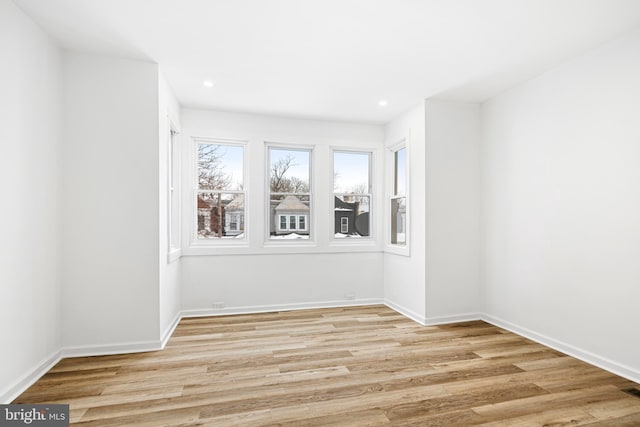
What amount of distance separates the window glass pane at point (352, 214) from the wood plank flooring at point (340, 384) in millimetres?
1748

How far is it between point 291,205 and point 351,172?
3.55ft

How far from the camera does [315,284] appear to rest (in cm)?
470

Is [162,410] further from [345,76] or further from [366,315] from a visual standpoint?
[345,76]

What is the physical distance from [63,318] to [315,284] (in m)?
2.86

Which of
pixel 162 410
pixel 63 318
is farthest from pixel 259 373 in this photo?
pixel 63 318

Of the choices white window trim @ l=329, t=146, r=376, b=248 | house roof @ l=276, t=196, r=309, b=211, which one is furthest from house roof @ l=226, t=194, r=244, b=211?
white window trim @ l=329, t=146, r=376, b=248

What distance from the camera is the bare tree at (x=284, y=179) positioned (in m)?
4.73

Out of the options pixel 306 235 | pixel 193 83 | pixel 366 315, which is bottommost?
pixel 366 315

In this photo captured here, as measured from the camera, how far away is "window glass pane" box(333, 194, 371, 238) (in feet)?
16.3

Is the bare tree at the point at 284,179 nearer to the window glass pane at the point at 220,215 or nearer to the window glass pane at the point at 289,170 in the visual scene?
the window glass pane at the point at 289,170

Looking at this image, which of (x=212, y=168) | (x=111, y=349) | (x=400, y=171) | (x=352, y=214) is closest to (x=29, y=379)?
(x=111, y=349)

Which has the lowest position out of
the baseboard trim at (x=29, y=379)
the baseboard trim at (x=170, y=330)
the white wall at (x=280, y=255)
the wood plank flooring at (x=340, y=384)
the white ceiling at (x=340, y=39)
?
the wood plank flooring at (x=340, y=384)

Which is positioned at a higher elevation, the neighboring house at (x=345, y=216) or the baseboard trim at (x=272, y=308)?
the neighboring house at (x=345, y=216)

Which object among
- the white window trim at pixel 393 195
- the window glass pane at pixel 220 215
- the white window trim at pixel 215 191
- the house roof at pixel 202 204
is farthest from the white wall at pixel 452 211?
the house roof at pixel 202 204
